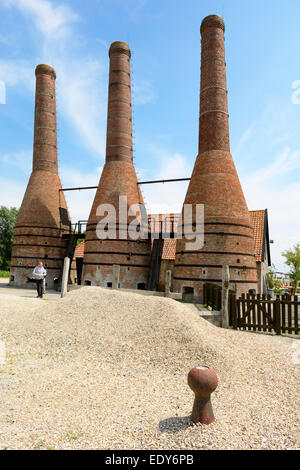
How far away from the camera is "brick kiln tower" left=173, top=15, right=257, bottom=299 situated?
1631 centimetres

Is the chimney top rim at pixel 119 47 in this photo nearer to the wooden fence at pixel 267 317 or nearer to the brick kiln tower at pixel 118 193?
the brick kiln tower at pixel 118 193

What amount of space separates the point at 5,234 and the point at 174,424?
176 feet

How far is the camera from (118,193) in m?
20.4

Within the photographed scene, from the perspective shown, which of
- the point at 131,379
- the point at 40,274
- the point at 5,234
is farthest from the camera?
the point at 5,234

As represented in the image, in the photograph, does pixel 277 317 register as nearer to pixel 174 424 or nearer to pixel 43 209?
pixel 174 424

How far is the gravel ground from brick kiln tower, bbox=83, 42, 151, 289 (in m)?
8.62

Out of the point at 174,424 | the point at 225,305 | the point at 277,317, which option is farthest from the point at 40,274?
the point at 174,424

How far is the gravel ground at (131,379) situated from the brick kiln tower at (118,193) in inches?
340

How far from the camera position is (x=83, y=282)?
67.1 feet

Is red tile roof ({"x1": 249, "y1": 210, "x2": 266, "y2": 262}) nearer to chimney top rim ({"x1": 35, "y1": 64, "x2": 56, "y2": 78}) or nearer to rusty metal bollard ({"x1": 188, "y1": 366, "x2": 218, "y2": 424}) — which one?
rusty metal bollard ({"x1": 188, "y1": 366, "x2": 218, "y2": 424})

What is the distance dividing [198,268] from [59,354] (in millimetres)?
10121

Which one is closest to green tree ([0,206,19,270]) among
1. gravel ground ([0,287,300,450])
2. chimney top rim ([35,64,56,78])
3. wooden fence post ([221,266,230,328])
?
chimney top rim ([35,64,56,78])
